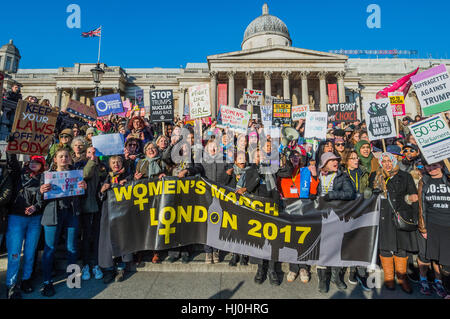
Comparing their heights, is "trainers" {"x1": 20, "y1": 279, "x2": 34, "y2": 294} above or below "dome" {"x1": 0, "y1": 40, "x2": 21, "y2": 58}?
below

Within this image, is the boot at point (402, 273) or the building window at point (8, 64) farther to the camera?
the building window at point (8, 64)

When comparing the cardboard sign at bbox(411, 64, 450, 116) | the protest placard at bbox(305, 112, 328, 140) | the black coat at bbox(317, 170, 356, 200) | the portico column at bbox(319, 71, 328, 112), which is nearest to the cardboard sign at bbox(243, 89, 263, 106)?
the protest placard at bbox(305, 112, 328, 140)

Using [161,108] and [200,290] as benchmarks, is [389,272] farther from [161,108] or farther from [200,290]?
[161,108]

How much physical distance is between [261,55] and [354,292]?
110ft

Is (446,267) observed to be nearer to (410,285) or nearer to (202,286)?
(410,285)

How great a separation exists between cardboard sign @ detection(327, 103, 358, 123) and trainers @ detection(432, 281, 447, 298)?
9140mm

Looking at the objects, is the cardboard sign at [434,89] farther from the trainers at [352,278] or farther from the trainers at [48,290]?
the trainers at [48,290]

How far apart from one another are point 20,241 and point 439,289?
643 centimetres

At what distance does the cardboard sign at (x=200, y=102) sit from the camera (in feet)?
25.8

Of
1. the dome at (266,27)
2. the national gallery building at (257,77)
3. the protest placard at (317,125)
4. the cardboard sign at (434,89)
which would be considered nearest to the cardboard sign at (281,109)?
the protest placard at (317,125)

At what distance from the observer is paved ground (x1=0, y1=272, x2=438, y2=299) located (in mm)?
3688

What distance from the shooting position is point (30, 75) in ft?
134

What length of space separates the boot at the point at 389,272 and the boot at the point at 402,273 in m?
0.08

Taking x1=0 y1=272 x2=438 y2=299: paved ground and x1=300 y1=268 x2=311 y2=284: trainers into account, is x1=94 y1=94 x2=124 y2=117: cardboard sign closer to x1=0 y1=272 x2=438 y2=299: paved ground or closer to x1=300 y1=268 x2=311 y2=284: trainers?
x1=0 y1=272 x2=438 y2=299: paved ground
